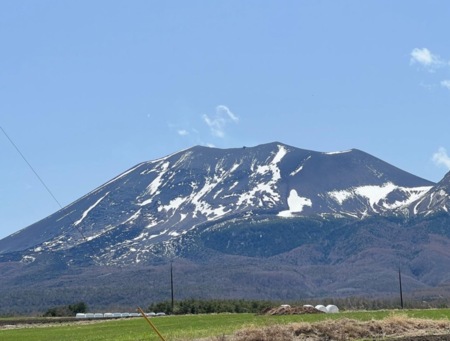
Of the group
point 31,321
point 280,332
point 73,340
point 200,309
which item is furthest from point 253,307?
point 280,332

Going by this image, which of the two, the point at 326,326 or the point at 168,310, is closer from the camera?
the point at 326,326

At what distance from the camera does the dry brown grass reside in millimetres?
35812

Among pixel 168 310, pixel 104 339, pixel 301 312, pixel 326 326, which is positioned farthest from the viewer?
pixel 168 310

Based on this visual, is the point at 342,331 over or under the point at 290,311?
under

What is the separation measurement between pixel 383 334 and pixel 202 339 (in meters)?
7.81

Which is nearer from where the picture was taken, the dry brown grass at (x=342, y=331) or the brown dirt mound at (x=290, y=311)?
the dry brown grass at (x=342, y=331)

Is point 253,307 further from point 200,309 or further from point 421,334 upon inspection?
point 421,334

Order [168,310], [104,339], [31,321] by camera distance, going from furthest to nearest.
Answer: [168,310], [31,321], [104,339]

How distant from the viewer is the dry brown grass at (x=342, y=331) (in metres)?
35.8

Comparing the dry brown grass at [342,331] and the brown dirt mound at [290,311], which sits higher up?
the brown dirt mound at [290,311]

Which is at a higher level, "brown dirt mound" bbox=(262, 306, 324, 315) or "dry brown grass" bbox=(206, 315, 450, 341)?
"brown dirt mound" bbox=(262, 306, 324, 315)

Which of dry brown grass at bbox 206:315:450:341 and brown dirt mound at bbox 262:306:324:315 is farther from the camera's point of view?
brown dirt mound at bbox 262:306:324:315

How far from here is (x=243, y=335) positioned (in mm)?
35562

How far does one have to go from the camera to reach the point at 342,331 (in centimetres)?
3716
